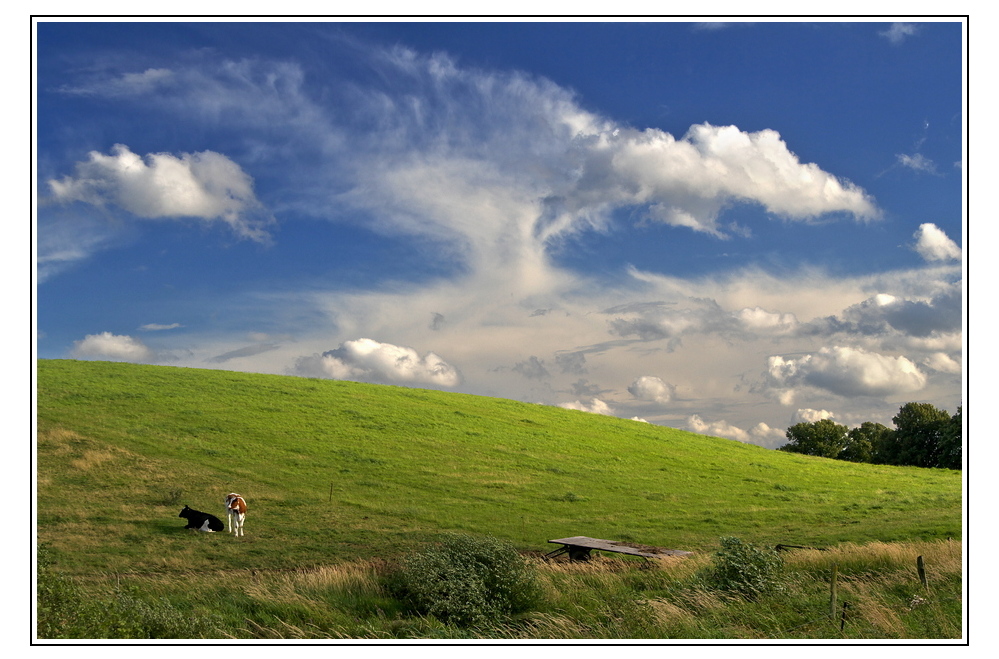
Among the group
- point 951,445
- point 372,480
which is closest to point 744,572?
point 372,480

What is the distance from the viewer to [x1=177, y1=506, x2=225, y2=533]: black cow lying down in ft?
86.4

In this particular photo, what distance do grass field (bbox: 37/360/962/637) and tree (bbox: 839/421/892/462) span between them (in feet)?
75.3

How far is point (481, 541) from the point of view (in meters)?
16.4

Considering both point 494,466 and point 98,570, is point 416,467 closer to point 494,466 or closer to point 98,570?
point 494,466

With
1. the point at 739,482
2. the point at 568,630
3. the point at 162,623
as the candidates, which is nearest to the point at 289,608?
the point at 162,623

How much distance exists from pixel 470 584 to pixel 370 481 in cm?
2576

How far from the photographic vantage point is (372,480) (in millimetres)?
39250

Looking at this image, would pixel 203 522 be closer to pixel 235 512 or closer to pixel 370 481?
pixel 235 512

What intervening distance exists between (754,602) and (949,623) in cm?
337

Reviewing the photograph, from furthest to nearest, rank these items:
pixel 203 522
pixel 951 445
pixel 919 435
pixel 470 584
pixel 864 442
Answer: pixel 864 442
pixel 919 435
pixel 951 445
pixel 203 522
pixel 470 584

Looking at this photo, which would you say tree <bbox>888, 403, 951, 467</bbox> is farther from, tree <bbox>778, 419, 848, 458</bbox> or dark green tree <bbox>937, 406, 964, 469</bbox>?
tree <bbox>778, 419, 848, 458</bbox>

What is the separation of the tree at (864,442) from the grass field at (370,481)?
22950 millimetres

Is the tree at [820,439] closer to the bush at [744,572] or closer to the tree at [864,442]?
the tree at [864,442]

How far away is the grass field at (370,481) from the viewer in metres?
25.8
